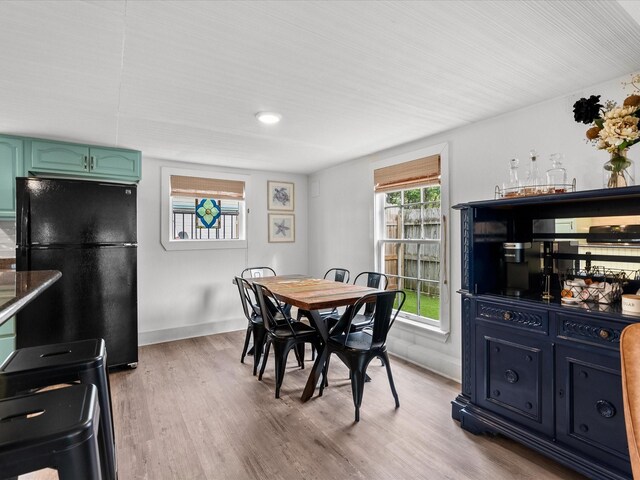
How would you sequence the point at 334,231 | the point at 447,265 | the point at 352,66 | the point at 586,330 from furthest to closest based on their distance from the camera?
the point at 334,231
the point at 447,265
the point at 352,66
the point at 586,330

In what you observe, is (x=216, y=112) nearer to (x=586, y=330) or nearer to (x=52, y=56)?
(x=52, y=56)

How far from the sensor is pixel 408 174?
3.66m

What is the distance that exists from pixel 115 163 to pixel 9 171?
866 mm

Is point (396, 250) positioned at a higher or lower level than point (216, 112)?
lower

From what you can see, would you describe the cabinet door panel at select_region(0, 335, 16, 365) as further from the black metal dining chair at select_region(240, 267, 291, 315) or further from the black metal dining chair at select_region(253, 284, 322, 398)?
the black metal dining chair at select_region(240, 267, 291, 315)

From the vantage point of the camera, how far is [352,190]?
178 inches

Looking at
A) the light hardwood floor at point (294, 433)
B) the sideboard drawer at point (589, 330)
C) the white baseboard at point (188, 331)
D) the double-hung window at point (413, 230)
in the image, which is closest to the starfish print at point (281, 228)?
the white baseboard at point (188, 331)

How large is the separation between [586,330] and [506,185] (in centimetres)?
107

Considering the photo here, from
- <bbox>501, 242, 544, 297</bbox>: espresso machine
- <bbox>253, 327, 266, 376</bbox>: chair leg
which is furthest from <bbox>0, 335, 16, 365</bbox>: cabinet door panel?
<bbox>501, 242, 544, 297</bbox>: espresso machine

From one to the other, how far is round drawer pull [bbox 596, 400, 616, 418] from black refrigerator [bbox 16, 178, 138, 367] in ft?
12.3

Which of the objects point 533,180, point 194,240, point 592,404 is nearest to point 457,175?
point 533,180

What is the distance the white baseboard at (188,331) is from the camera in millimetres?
4246

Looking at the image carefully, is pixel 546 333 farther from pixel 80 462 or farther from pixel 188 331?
pixel 188 331

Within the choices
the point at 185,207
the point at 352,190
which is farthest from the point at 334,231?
the point at 185,207
